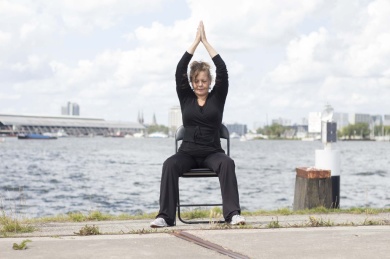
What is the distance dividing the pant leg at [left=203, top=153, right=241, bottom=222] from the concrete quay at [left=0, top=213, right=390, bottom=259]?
26 centimetres

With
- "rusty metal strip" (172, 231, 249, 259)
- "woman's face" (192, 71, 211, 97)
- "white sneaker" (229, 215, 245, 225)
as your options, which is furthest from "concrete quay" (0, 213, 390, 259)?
"woman's face" (192, 71, 211, 97)

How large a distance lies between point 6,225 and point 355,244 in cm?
334

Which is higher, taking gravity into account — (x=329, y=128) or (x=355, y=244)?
(x=329, y=128)

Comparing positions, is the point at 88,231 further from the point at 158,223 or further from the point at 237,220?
the point at 237,220

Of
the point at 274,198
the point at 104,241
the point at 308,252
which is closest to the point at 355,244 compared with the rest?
the point at 308,252

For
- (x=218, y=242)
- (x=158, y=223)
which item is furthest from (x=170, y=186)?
(x=218, y=242)

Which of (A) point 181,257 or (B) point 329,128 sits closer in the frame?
(A) point 181,257

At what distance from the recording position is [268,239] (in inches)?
211

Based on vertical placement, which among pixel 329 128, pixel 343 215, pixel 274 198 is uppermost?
pixel 329 128

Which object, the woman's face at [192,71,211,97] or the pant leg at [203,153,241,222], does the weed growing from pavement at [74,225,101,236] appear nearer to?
the pant leg at [203,153,241,222]

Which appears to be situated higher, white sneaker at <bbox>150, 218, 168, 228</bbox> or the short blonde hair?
the short blonde hair

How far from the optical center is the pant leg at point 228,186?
648 centimetres

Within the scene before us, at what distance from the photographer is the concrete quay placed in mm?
4660

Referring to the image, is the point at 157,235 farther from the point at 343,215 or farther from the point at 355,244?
the point at 343,215
